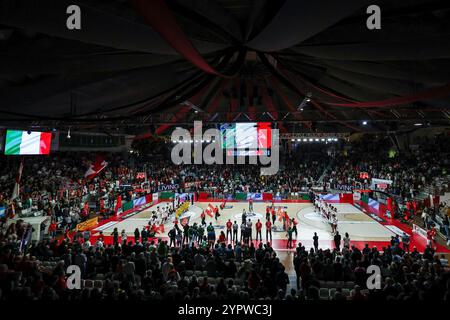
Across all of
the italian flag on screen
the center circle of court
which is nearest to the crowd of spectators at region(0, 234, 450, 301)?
the center circle of court

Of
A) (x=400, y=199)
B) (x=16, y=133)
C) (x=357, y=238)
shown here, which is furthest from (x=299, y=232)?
(x=16, y=133)

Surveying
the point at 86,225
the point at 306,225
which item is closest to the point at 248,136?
the point at 306,225

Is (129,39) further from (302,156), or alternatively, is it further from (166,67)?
(302,156)

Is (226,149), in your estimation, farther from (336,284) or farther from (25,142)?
(336,284)

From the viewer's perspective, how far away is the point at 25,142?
21297 mm

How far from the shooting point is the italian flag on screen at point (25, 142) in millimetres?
20484

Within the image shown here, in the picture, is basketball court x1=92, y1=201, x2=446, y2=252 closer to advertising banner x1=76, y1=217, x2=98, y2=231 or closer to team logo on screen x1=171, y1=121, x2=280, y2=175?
advertising banner x1=76, y1=217, x2=98, y2=231

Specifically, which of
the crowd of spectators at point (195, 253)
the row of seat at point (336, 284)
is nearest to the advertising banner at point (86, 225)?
the crowd of spectators at point (195, 253)

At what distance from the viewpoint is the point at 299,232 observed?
16.0 metres

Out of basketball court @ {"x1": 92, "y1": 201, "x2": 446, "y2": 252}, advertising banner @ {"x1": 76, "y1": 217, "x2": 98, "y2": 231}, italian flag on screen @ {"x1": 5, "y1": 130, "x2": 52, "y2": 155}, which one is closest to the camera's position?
basketball court @ {"x1": 92, "y1": 201, "x2": 446, "y2": 252}

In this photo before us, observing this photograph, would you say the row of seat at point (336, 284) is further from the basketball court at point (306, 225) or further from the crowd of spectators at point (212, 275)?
the basketball court at point (306, 225)

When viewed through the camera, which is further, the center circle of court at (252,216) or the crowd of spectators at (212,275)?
the center circle of court at (252,216)

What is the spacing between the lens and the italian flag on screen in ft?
67.2
